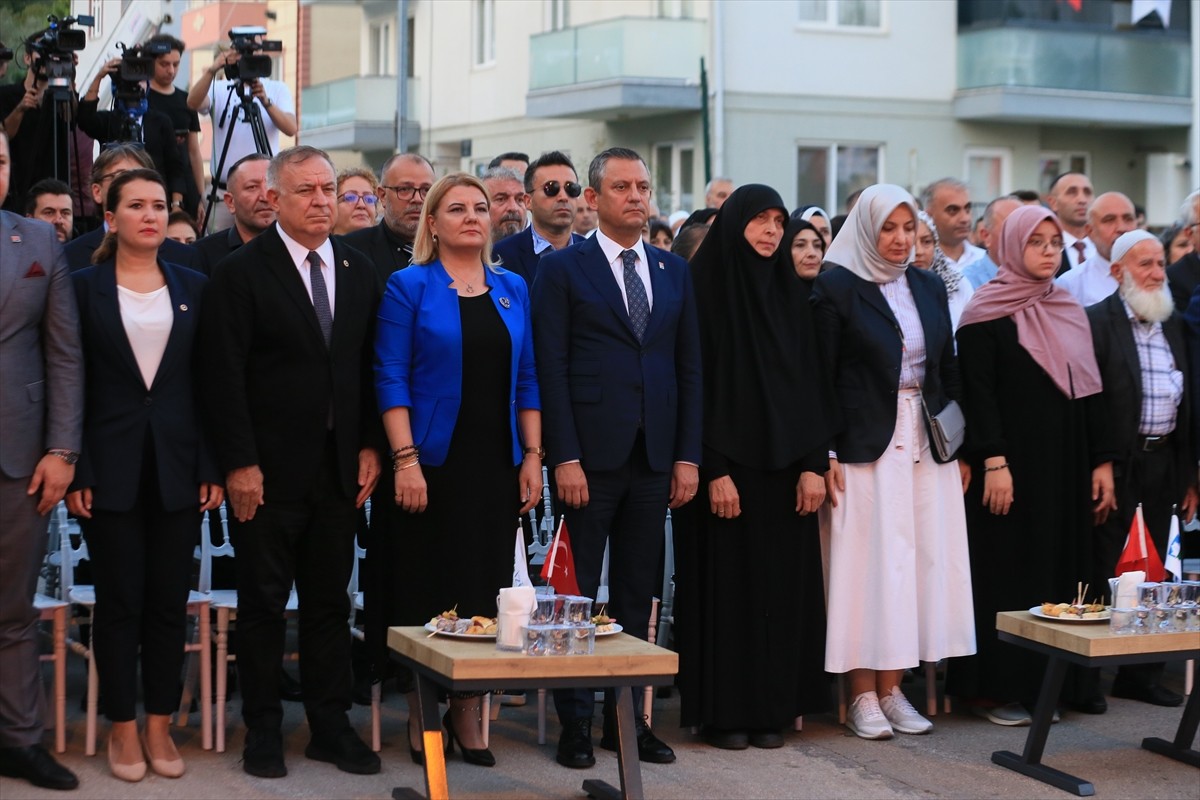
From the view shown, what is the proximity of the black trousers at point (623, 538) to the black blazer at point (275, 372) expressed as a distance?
0.90m

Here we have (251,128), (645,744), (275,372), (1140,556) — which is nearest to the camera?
(275,372)

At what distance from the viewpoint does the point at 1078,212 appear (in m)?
10.3

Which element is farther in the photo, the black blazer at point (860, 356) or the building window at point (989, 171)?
the building window at point (989, 171)

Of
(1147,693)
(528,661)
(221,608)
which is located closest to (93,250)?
(221,608)

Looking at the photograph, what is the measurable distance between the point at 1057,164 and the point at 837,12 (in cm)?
434

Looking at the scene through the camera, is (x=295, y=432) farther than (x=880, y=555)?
No

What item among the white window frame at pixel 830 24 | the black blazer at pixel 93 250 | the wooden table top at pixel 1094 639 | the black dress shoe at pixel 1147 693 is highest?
the white window frame at pixel 830 24

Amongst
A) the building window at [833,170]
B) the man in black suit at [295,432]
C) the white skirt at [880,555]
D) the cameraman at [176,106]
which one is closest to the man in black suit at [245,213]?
the man in black suit at [295,432]

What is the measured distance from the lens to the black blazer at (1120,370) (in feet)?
24.8

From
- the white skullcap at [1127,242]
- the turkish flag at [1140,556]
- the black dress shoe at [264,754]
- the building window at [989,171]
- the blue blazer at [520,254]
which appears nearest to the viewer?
the black dress shoe at [264,754]

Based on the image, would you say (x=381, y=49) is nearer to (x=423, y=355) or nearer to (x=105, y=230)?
(x=105, y=230)

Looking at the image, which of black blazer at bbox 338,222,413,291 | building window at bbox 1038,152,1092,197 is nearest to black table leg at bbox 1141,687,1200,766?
black blazer at bbox 338,222,413,291

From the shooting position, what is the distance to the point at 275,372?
6.22 m

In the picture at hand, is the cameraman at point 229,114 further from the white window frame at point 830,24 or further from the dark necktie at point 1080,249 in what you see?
the white window frame at point 830,24
